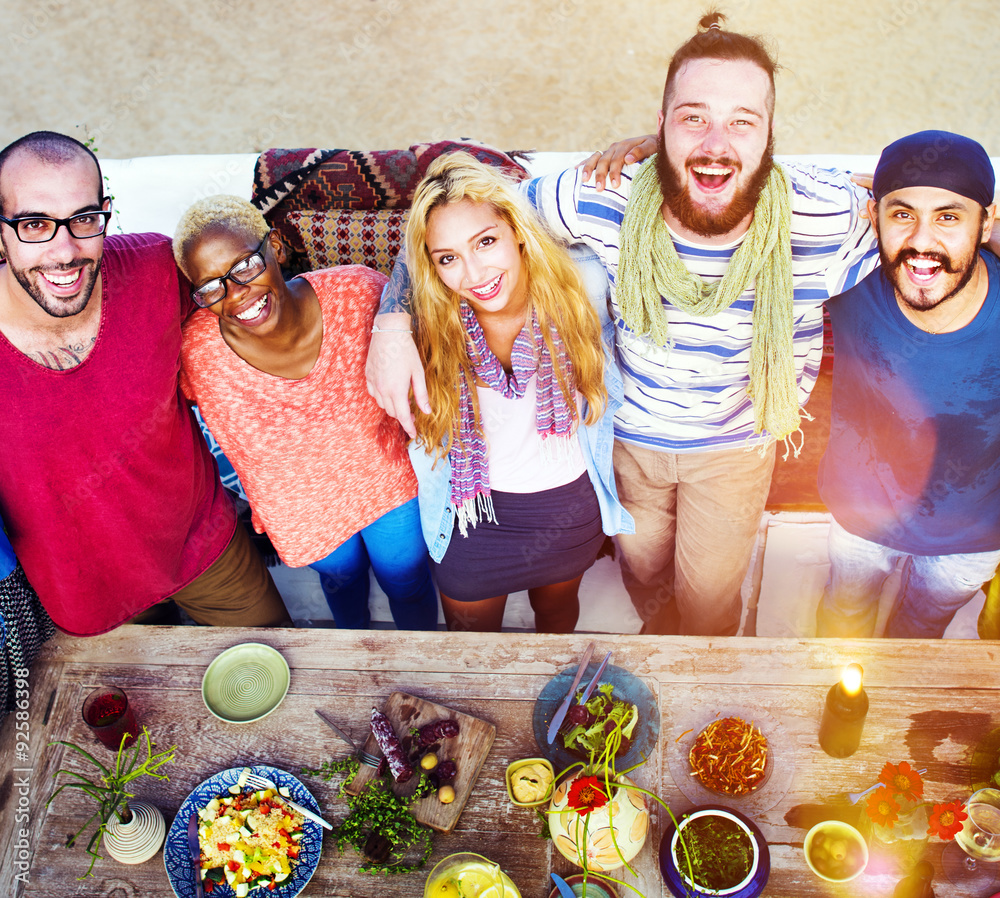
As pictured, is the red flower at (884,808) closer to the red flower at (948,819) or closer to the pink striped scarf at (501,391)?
the red flower at (948,819)

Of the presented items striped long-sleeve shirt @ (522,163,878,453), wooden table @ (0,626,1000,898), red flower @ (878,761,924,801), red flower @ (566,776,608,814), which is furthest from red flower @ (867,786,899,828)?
striped long-sleeve shirt @ (522,163,878,453)

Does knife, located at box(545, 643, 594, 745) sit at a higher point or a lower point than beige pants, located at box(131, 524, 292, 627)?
higher

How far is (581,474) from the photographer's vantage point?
1952 millimetres

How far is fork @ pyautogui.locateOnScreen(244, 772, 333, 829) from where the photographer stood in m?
1.42

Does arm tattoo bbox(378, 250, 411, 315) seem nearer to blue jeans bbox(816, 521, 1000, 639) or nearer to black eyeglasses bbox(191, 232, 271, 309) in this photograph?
black eyeglasses bbox(191, 232, 271, 309)

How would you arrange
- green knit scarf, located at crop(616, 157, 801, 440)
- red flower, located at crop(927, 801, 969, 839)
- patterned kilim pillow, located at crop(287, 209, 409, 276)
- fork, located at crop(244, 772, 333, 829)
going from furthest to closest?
patterned kilim pillow, located at crop(287, 209, 409, 276) < green knit scarf, located at crop(616, 157, 801, 440) < fork, located at crop(244, 772, 333, 829) < red flower, located at crop(927, 801, 969, 839)

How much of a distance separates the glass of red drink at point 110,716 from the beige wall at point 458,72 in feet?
11.0

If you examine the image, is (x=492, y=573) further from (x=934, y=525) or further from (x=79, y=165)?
(x=79, y=165)

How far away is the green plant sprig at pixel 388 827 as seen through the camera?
1396mm

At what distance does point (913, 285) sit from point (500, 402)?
3.13 ft

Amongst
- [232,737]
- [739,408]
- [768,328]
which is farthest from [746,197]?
[232,737]

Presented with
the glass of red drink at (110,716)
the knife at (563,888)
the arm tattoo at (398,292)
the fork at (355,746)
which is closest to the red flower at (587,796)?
the knife at (563,888)

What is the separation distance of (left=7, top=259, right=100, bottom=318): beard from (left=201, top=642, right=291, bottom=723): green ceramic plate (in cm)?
82

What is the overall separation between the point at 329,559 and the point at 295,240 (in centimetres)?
110
